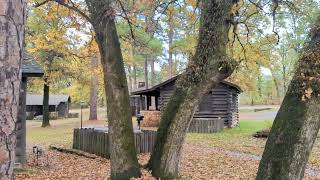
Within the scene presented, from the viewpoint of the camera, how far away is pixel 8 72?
6.77ft

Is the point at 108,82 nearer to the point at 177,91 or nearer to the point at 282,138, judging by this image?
the point at 177,91

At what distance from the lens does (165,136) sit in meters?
9.43

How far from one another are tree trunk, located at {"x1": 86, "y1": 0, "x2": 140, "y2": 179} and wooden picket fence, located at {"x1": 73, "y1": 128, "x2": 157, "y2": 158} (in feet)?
19.6

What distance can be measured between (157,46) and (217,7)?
1097 inches

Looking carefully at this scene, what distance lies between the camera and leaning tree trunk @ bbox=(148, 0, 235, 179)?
9.04 meters

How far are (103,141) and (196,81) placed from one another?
24.3ft

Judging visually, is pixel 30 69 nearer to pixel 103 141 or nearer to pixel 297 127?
pixel 103 141

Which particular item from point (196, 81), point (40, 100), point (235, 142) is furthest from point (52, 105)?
point (196, 81)

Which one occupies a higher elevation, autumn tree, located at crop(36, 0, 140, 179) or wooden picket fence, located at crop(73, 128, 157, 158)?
autumn tree, located at crop(36, 0, 140, 179)

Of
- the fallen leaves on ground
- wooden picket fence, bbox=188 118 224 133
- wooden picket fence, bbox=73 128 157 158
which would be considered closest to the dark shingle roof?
the fallen leaves on ground

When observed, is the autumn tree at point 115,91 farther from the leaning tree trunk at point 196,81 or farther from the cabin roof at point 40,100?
the cabin roof at point 40,100

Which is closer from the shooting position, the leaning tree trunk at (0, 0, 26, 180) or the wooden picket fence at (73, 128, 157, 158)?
the leaning tree trunk at (0, 0, 26, 180)

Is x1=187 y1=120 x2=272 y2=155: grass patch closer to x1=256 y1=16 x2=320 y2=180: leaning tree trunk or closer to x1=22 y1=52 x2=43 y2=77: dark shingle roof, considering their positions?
x1=22 y1=52 x2=43 y2=77: dark shingle roof

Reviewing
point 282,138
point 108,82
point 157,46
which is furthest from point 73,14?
point 157,46
